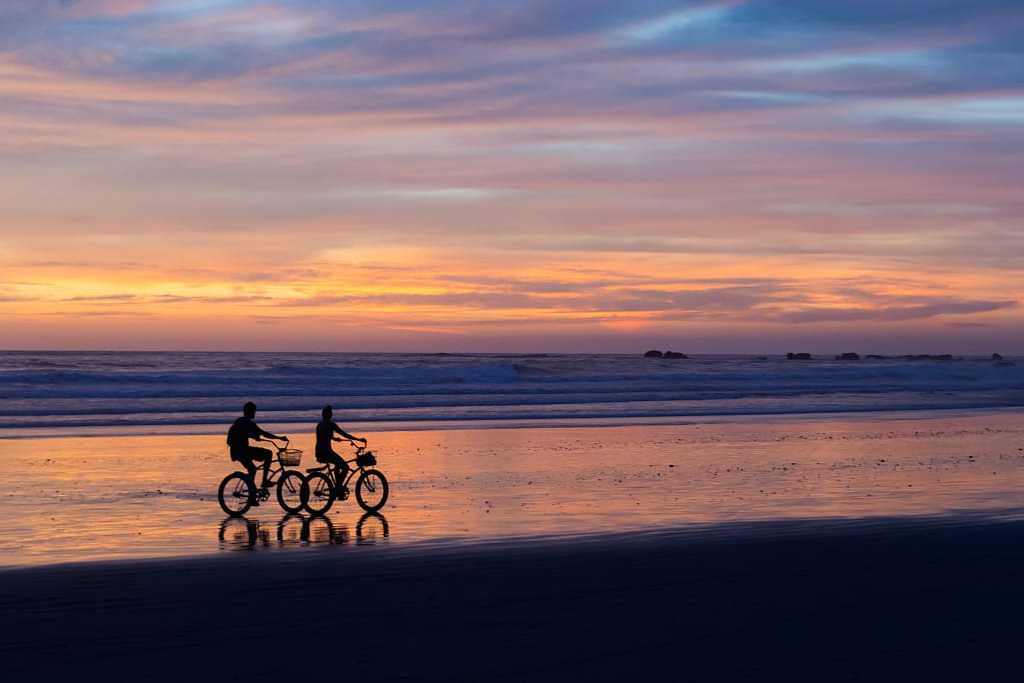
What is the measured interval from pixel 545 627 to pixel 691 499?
924cm

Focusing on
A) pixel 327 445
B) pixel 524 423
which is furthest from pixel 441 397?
pixel 327 445

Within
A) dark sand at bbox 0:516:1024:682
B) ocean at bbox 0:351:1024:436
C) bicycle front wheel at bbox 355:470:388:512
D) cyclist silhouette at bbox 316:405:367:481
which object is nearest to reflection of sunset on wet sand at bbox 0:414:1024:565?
bicycle front wheel at bbox 355:470:388:512

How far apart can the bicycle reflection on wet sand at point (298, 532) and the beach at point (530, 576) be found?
3.1 inches

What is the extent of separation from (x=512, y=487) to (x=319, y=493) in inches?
153

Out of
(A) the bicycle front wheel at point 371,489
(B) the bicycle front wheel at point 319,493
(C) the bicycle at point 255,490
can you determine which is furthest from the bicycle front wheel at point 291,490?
(A) the bicycle front wheel at point 371,489

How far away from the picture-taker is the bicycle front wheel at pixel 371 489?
18016 millimetres

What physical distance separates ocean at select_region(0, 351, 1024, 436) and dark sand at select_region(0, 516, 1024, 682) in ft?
75.7

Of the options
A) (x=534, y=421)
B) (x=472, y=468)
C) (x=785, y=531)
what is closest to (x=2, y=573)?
(x=785, y=531)

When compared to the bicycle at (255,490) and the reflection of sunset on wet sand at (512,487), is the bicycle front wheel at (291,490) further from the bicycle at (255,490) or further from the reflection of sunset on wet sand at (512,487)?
the reflection of sunset on wet sand at (512,487)

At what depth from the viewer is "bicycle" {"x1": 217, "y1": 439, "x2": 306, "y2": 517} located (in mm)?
17703

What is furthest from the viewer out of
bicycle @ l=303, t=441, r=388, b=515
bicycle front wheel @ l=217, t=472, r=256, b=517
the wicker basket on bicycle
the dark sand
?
the wicker basket on bicycle

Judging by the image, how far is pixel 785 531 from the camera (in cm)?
1527

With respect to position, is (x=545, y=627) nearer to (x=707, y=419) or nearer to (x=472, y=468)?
(x=472, y=468)

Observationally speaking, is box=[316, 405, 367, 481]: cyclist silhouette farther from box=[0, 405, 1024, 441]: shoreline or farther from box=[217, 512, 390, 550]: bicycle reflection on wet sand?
box=[0, 405, 1024, 441]: shoreline
